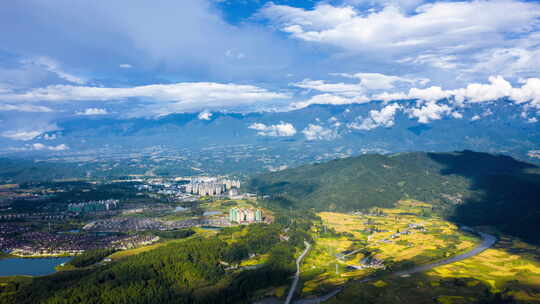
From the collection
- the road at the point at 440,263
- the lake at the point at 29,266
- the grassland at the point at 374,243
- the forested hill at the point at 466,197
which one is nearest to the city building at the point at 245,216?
the grassland at the point at 374,243

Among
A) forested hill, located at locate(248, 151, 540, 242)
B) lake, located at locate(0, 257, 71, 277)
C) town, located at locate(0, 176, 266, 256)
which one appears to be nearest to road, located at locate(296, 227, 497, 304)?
forested hill, located at locate(248, 151, 540, 242)

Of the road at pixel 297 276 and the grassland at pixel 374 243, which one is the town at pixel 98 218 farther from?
the road at pixel 297 276

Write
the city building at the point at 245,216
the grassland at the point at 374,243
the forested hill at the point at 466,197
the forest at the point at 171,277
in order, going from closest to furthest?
the forest at the point at 171,277, the grassland at the point at 374,243, the city building at the point at 245,216, the forested hill at the point at 466,197

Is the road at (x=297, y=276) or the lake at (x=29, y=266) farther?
the lake at (x=29, y=266)

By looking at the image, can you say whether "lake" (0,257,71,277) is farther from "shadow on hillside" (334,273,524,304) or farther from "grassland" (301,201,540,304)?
"shadow on hillside" (334,273,524,304)

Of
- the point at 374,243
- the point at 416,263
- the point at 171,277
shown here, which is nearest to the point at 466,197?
the point at 374,243

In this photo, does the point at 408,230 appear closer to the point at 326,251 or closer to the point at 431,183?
the point at 326,251

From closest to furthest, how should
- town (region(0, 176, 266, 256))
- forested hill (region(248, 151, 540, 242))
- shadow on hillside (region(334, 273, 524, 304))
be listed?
shadow on hillside (region(334, 273, 524, 304)), town (region(0, 176, 266, 256)), forested hill (region(248, 151, 540, 242))

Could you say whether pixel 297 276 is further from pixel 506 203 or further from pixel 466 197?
pixel 466 197

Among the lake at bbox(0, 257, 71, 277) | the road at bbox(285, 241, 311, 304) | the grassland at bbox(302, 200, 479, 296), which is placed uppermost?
the lake at bbox(0, 257, 71, 277)
